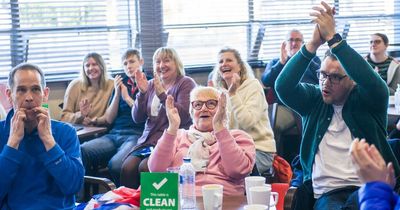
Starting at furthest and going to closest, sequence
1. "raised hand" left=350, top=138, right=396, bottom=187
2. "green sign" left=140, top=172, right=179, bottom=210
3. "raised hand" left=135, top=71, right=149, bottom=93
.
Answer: "raised hand" left=135, top=71, right=149, bottom=93 < "green sign" left=140, top=172, right=179, bottom=210 < "raised hand" left=350, top=138, right=396, bottom=187

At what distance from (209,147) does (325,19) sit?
2.75ft

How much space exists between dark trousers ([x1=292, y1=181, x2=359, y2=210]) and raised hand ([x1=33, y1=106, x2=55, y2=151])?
42.5 inches

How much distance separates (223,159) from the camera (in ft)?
10.3

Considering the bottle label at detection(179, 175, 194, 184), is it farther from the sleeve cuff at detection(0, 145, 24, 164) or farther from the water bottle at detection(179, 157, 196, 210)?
the sleeve cuff at detection(0, 145, 24, 164)

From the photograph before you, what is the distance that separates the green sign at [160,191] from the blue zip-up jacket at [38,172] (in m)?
0.60

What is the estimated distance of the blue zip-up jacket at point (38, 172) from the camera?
2.71 meters

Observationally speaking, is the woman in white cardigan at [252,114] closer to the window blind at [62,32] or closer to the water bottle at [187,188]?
the water bottle at [187,188]

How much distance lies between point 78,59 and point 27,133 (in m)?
3.23

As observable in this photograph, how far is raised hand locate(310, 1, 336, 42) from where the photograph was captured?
9.96 feet

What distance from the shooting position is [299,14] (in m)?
6.96

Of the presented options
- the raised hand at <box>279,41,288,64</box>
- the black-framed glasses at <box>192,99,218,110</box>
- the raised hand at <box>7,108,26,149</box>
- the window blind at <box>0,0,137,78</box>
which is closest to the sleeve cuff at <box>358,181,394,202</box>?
the raised hand at <box>7,108,26,149</box>

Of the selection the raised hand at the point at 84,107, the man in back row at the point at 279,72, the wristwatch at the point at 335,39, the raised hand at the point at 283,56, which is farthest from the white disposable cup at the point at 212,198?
the raised hand at the point at 283,56

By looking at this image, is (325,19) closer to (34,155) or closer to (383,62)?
(34,155)

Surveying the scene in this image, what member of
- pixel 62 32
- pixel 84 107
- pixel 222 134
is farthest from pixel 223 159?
pixel 62 32
